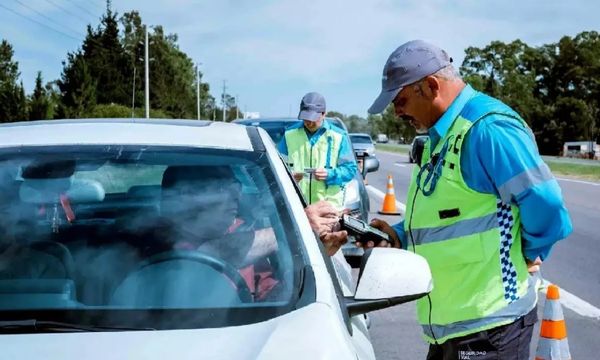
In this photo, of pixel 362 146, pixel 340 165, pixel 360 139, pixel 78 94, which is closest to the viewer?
pixel 340 165

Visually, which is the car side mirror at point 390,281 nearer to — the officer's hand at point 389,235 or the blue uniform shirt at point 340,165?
the officer's hand at point 389,235

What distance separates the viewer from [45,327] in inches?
81.7

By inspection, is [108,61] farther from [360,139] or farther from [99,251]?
[99,251]

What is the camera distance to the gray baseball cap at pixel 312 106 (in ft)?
21.2

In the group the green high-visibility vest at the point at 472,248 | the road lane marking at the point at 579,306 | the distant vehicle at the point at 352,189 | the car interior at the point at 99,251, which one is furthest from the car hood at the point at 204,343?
the road lane marking at the point at 579,306

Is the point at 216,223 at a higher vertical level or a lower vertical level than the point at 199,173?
lower

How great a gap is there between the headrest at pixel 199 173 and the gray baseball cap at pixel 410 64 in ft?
2.23

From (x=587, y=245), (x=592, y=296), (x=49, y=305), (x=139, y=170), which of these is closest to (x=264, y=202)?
(x=139, y=170)

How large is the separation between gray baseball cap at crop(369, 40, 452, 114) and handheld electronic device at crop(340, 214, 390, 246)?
50 cm

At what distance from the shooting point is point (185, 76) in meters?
119

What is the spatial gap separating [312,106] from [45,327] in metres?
4.58

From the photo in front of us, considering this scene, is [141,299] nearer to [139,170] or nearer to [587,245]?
[139,170]

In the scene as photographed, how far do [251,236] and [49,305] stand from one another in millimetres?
687

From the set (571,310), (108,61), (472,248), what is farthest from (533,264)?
(108,61)
